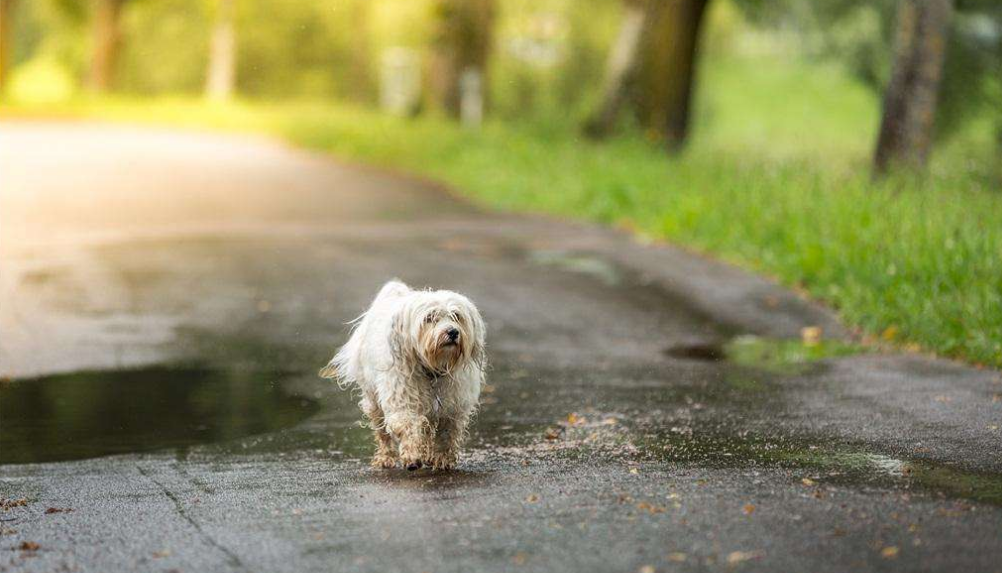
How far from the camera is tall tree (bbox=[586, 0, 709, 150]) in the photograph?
2767cm

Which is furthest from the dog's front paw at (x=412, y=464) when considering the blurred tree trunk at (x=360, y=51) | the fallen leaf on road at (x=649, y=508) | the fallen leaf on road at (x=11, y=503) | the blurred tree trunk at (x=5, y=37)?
the blurred tree trunk at (x=360, y=51)

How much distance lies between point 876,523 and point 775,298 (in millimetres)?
8272

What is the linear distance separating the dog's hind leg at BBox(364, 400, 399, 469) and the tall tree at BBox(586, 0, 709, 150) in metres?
19.7

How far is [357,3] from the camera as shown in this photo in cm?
6166

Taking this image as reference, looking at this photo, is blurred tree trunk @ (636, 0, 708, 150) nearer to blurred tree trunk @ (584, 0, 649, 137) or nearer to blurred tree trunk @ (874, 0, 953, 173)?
blurred tree trunk @ (584, 0, 649, 137)

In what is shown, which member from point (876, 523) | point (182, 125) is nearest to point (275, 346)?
point (876, 523)

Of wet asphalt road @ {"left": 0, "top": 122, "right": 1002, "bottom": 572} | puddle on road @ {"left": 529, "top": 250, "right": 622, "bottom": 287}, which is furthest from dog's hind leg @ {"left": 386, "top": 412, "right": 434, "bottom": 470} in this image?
puddle on road @ {"left": 529, "top": 250, "right": 622, "bottom": 287}

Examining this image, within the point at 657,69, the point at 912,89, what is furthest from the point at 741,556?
the point at 657,69

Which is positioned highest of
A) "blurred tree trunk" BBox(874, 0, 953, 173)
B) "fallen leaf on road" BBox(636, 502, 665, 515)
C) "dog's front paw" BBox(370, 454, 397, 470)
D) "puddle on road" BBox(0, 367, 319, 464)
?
"blurred tree trunk" BBox(874, 0, 953, 173)

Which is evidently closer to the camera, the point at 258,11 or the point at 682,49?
the point at 682,49

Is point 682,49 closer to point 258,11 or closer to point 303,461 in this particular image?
point 303,461

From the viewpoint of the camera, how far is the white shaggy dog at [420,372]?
762 centimetres

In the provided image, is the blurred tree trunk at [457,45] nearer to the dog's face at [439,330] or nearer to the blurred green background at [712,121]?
the blurred green background at [712,121]

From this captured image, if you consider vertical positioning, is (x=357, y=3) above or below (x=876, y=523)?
above
